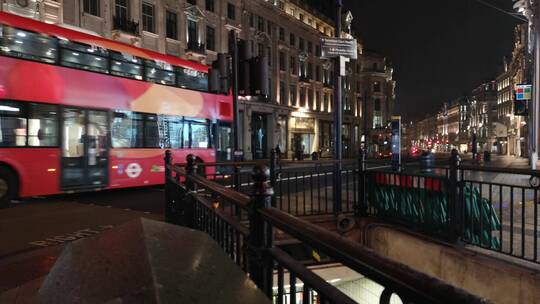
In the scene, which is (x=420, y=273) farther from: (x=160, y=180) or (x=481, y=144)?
(x=481, y=144)

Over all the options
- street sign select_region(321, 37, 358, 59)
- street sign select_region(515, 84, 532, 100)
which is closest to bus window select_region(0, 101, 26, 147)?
street sign select_region(321, 37, 358, 59)

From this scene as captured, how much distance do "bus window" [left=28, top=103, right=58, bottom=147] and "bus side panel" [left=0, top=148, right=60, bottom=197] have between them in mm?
217

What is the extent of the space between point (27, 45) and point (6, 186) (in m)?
3.71

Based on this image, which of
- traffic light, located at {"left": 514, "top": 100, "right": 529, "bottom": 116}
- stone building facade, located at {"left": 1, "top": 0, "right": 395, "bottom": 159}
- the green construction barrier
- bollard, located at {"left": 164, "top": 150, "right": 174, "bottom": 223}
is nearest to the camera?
the green construction barrier

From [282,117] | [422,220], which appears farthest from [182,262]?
[282,117]

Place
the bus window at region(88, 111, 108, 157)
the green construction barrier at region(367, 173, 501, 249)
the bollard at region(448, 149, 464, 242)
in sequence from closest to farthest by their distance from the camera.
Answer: the bollard at region(448, 149, 464, 242) < the green construction barrier at region(367, 173, 501, 249) < the bus window at region(88, 111, 108, 157)

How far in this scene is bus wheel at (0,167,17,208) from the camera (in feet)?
32.0

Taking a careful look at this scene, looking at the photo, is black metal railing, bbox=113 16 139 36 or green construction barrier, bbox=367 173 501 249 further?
black metal railing, bbox=113 16 139 36

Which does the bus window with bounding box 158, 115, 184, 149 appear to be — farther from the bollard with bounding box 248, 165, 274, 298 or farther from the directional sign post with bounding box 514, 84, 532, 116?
the directional sign post with bounding box 514, 84, 532, 116

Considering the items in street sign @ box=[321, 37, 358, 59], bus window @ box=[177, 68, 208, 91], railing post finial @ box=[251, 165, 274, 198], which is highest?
bus window @ box=[177, 68, 208, 91]

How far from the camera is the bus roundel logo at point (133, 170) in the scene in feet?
41.8

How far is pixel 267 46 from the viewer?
42625 mm

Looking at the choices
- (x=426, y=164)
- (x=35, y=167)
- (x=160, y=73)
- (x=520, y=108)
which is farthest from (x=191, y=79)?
(x=520, y=108)

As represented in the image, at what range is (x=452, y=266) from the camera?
5.54 m
